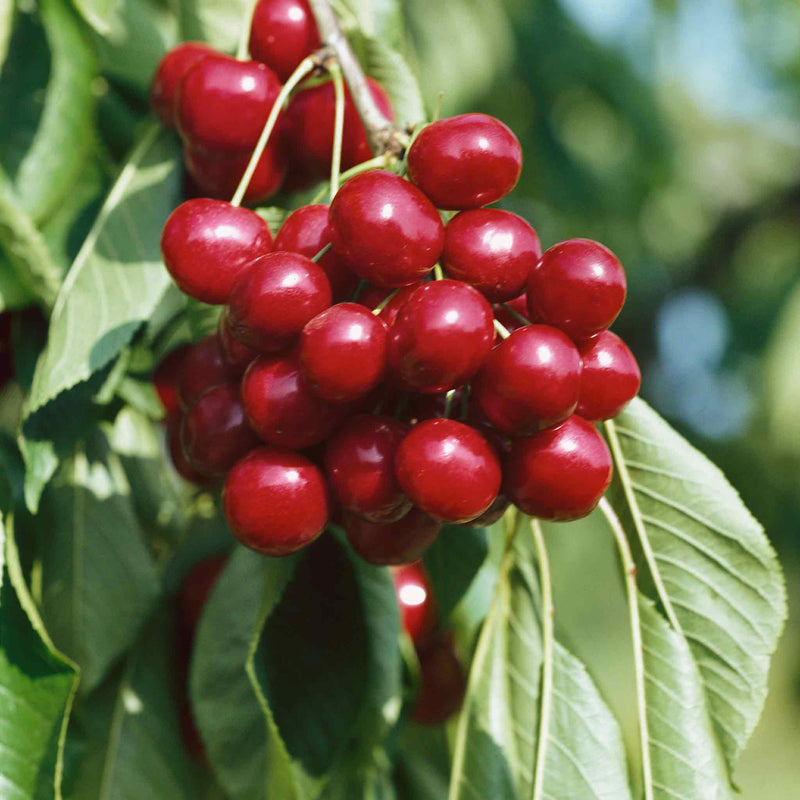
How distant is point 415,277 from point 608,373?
0.56ft

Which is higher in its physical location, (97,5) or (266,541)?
(97,5)

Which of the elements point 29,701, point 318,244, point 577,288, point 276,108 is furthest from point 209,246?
point 29,701

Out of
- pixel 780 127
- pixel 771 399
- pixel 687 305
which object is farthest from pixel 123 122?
pixel 780 127

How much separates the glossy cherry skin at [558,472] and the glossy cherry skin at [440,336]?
78mm

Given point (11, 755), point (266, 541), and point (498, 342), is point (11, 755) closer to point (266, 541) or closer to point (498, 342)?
point (266, 541)

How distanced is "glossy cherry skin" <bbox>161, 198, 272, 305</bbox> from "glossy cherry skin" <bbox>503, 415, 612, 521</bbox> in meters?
0.27

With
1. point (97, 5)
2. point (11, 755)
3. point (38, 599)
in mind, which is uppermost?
point (97, 5)

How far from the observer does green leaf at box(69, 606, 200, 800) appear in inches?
48.2

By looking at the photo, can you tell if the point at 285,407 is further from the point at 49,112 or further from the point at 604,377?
the point at 49,112

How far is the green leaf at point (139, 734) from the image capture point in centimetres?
122

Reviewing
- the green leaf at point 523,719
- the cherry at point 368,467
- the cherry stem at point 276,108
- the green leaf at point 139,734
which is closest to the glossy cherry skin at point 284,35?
the cherry stem at point 276,108

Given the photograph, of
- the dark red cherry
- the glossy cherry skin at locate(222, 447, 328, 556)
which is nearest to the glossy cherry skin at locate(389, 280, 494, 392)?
the glossy cherry skin at locate(222, 447, 328, 556)

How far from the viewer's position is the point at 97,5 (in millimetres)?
1030

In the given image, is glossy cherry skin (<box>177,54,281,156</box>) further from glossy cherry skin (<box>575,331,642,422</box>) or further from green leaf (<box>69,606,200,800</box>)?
green leaf (<box>69,606,200,800</box>)
